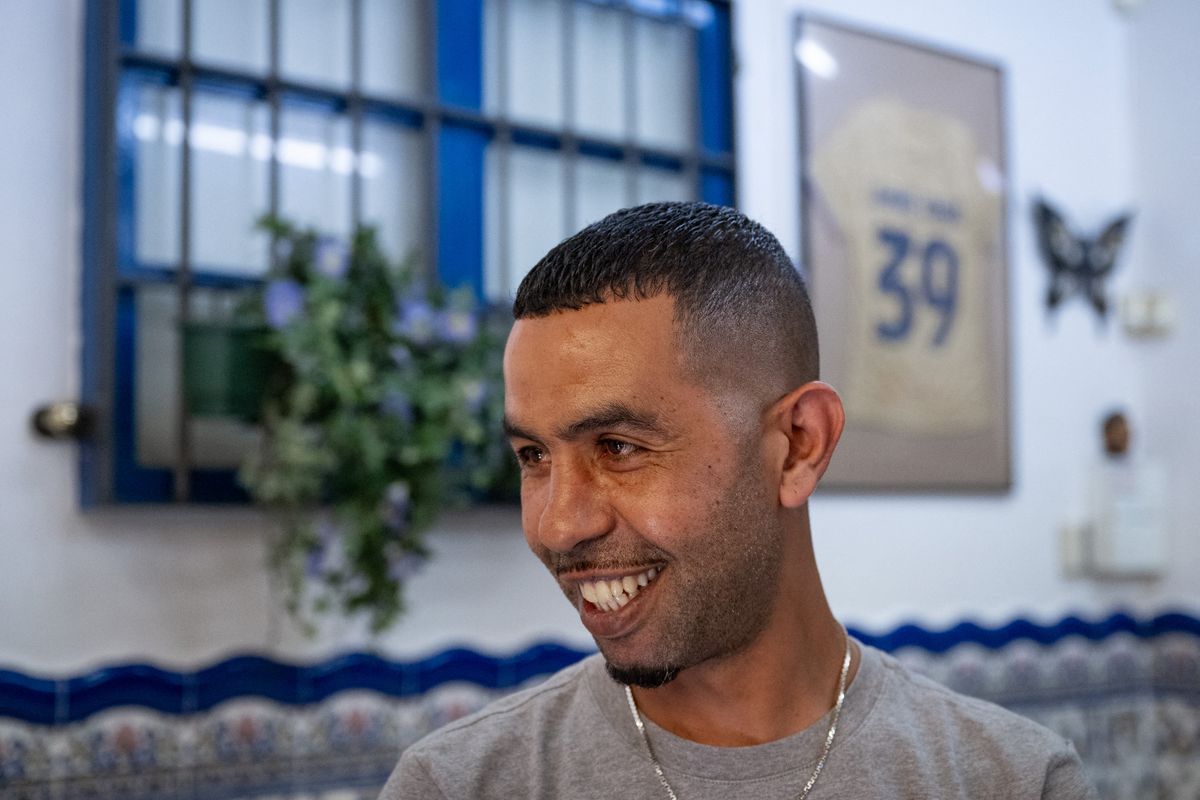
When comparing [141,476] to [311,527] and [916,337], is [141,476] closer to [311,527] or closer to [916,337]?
[311,527]

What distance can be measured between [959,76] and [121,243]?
2.48 metres

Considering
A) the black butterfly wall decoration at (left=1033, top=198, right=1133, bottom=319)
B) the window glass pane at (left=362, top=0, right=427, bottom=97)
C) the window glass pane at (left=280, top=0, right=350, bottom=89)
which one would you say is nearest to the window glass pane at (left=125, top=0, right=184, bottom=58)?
the window glass pane at (left=280, top=0, right=350, bottom=89)

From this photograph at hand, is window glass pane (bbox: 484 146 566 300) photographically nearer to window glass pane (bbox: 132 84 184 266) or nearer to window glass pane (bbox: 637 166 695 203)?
window glass pane (bbox: 637 166 695 203)

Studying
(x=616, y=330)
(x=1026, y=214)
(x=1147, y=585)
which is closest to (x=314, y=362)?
(x=616, y=330)

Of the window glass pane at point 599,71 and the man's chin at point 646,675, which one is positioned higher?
the window glass pane at point 599,71

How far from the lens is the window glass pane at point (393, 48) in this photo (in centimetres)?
249

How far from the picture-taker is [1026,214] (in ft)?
11.7

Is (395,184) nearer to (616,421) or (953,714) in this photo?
(616,421)

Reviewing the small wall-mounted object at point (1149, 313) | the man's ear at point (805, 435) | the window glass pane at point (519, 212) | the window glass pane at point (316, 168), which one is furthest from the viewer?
the small wall-mounted object at point (1149, 313)

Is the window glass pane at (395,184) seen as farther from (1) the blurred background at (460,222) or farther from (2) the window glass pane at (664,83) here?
(2) the window glass pane at (664,83)

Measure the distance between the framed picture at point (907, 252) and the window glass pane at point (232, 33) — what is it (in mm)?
1450

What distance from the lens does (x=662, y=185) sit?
2.86m

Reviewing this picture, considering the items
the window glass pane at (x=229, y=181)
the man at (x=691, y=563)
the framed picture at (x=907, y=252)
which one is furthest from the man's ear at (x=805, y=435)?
the framed picture at (x=907, y=252)

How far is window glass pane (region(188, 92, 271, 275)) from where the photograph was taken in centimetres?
224
